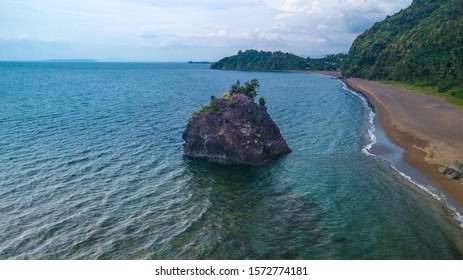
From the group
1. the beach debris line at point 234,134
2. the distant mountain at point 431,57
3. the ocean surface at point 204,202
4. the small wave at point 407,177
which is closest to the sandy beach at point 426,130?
the small wave at point 407,177

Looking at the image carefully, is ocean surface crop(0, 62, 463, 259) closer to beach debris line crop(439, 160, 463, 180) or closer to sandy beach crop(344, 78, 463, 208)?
sandy beach crop(344, 78, 463, 208)

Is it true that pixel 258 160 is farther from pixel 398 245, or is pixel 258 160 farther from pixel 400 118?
pixel 400 118

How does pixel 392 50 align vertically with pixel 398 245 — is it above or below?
above

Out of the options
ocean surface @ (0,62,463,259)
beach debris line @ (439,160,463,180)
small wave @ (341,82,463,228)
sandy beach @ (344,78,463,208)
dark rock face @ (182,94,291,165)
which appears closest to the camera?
ocean surface @ (0,62,463,259)

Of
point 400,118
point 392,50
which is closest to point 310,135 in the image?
point 400,118

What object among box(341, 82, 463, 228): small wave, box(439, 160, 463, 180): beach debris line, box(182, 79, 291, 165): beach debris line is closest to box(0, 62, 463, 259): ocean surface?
A: box(341, 82, 463, 228): small wave

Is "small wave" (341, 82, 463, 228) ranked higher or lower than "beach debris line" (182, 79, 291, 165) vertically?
lower

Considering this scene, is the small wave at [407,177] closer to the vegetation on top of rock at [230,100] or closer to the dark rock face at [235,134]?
the dark rock face at [235,134]
